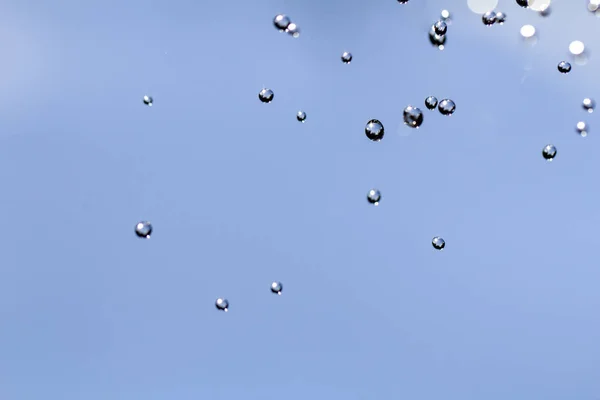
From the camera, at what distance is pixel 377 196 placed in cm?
510

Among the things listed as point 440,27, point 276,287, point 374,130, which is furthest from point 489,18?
point 276,287

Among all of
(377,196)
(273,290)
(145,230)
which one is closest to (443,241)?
(377,196)

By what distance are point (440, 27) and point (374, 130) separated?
883mm

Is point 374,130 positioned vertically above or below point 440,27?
below

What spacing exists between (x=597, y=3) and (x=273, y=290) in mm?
3272

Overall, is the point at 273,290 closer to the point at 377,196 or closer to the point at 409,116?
the point at 377,196

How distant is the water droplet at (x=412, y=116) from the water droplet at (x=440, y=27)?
0.57m

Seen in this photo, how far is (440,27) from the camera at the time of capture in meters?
4.59

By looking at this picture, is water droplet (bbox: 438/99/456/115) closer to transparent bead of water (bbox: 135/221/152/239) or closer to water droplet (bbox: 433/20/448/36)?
water droplet (bbox: 433/20/448/36)

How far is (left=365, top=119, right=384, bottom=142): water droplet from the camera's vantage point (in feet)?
15.1

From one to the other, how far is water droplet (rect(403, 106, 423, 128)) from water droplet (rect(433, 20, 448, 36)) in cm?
57

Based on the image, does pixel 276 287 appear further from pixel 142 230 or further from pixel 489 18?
pixel 489 18

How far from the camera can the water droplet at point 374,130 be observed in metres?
4.59

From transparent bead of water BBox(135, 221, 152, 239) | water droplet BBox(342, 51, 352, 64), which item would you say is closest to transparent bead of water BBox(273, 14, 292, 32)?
water droplet BBox(342, 51, 352, 64)
